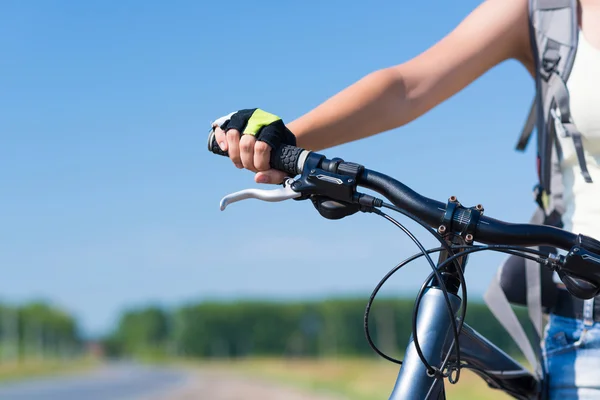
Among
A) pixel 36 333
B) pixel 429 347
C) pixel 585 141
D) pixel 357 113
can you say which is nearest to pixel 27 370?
pixel 36 333

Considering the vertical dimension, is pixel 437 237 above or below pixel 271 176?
below

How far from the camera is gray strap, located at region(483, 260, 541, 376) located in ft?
Answer: 6.07

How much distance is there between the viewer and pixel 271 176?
56.1 inches

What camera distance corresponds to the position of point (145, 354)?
121 meters

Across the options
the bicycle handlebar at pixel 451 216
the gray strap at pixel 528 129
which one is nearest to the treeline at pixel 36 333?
the gray strap at pixel 528 129

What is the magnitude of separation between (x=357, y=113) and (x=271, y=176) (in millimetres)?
355

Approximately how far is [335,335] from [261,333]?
13.8m

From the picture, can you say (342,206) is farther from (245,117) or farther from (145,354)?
(145,354)

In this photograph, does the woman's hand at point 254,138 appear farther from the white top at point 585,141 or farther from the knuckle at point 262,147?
the white top at point 585,141

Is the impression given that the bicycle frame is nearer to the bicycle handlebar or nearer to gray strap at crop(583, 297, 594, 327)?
the bicycle handlebar

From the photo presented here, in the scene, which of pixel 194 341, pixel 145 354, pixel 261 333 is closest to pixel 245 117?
pixel 261 333

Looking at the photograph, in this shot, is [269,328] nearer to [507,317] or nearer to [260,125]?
[507,317]

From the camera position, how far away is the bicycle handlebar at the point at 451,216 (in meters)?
1.27

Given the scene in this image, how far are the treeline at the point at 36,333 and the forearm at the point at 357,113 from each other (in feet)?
250
